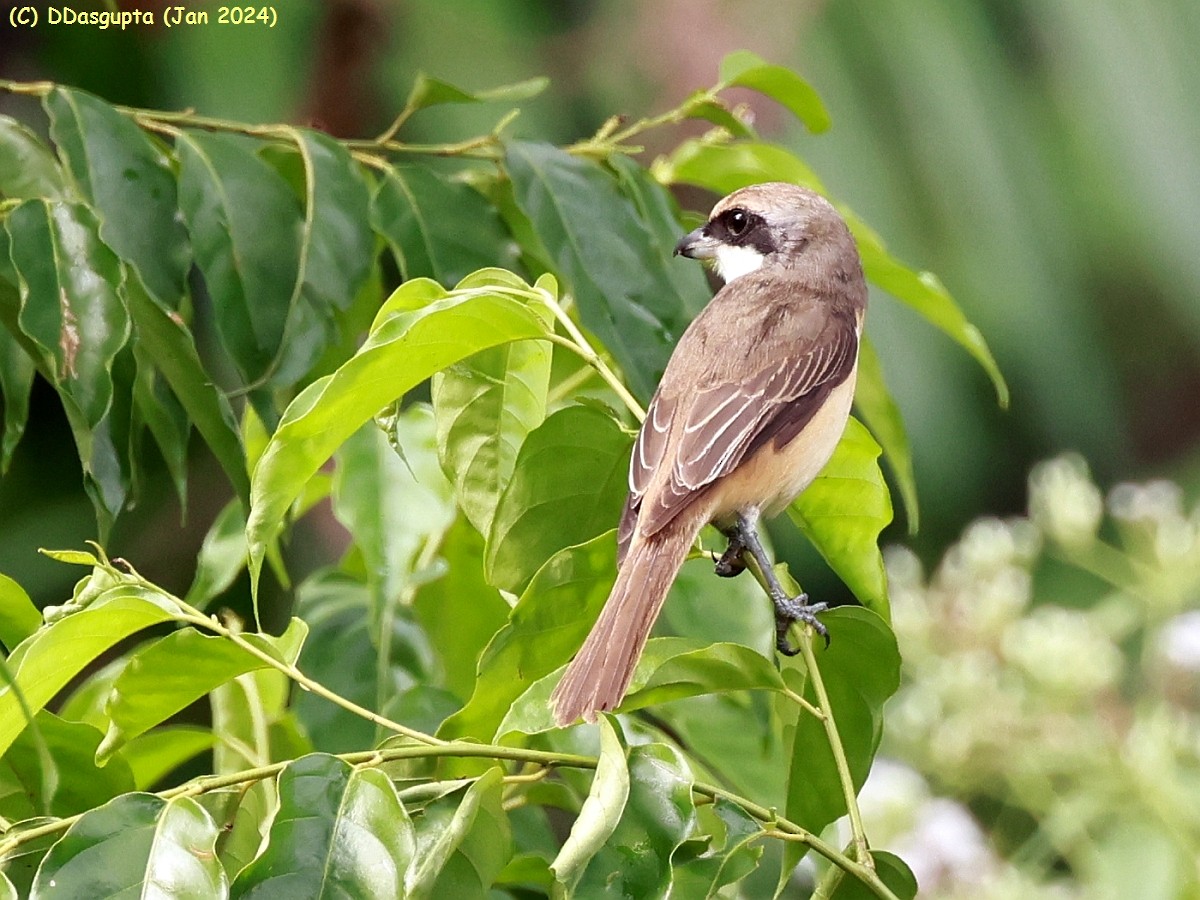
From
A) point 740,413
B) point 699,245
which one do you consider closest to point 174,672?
point 740,413

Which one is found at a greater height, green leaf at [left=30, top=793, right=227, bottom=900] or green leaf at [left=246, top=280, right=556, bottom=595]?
green leaf at [left=246, top=280, right=556, bottom=595]

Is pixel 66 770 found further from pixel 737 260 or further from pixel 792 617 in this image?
pixel 737 260

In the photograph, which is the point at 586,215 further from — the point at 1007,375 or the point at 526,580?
the point at 1007,375

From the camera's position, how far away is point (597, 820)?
123 centimetres

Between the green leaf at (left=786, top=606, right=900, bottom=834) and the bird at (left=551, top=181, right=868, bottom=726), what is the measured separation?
49 millimetres

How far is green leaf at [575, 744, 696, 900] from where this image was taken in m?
1.24

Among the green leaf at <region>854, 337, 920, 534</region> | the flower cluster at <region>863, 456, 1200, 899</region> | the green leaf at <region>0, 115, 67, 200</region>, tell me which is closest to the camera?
the green leaf at <region>0, 115, 67, 200</region>

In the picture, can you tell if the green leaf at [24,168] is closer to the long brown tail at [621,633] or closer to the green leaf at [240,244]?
the green leaf at [240,244]

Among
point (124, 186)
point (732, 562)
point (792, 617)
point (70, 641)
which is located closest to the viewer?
point (70, 641)

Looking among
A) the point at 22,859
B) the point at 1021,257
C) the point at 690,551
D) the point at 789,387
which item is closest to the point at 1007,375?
the point at 1021,257

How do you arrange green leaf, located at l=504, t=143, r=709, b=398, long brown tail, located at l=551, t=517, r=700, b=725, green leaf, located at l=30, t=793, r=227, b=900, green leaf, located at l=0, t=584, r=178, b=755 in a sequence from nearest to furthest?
green leaf, located at l=30, t=793, r=227, b=900 < green leaf, located at l=0, t=584, r=178, b=755 < long brown tail, located at l=551, t=517, r=700, b=725 < green leaf, located at l=504, t=143, r=709, b=398

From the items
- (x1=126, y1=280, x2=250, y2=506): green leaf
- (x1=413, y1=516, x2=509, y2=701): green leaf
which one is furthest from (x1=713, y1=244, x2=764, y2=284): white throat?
(x1=126, y1=280, x2=250, y2=506): green leaf

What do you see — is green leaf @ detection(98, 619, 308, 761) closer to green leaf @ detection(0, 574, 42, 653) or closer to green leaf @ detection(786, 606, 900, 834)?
green leaf @ detection(0, 574, 42, 653)

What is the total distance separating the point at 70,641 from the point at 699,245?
1524 mm
